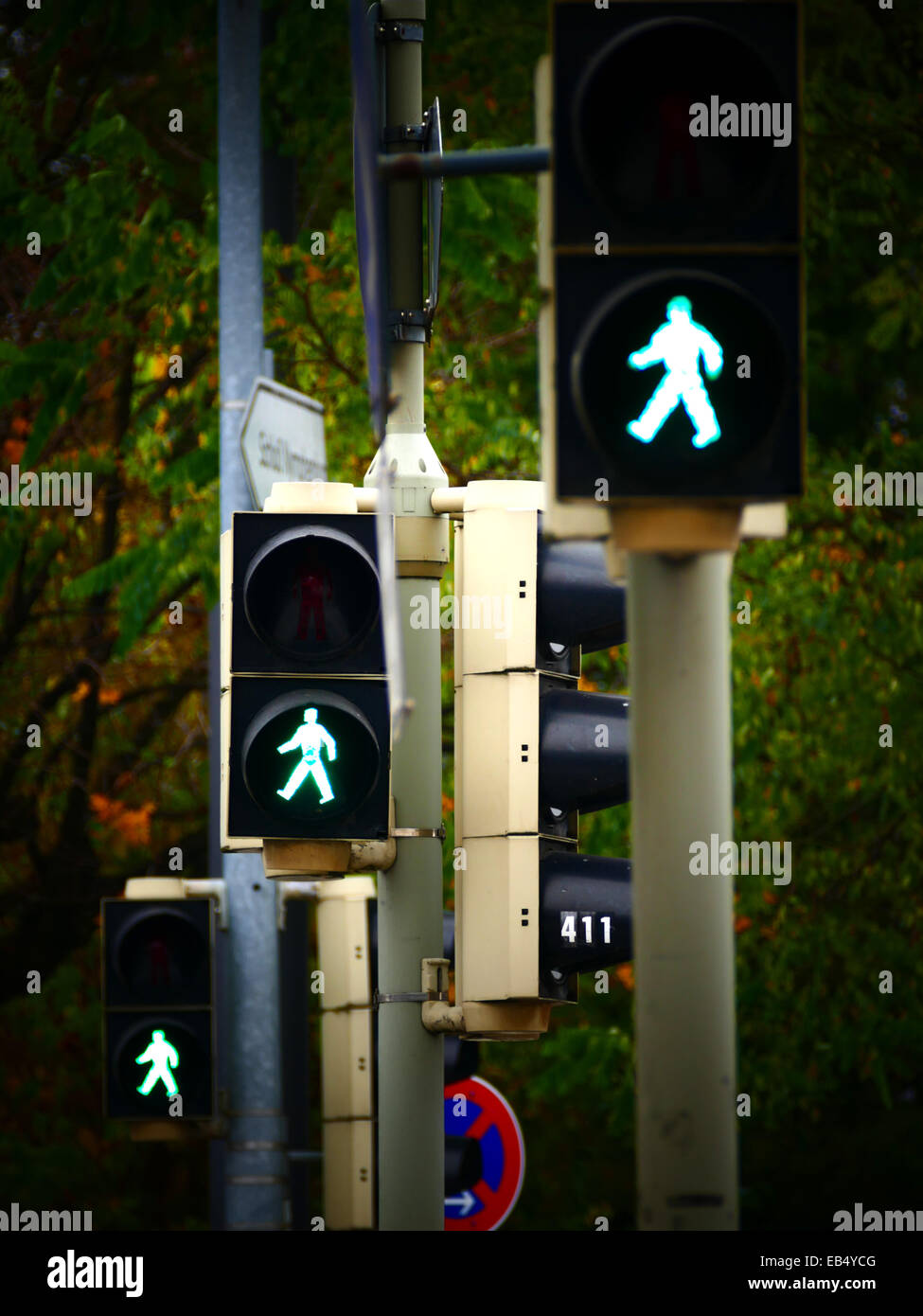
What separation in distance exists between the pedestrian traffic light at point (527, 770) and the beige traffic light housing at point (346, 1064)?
5.76 m

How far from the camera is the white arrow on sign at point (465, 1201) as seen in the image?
36.0 feet

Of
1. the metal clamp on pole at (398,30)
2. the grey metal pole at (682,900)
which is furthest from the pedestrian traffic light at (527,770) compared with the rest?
the grey metal pole at (682,900)

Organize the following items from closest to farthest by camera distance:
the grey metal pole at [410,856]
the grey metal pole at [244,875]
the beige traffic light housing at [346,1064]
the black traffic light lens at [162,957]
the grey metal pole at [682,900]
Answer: the grey metal pole at [682,900], the grey metal pole at [410,856], the grey metal pole at [244,875], the black traffic light lens at [162,957], the beige traffic light housing at [346,1064]

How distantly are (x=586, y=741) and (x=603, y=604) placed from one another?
17.2 inches

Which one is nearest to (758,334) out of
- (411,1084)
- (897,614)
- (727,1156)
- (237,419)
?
(727,1156)

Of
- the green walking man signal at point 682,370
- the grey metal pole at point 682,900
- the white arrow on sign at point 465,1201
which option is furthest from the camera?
the white arrow on sign at point 465,1201

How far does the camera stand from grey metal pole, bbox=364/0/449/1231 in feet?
23.3

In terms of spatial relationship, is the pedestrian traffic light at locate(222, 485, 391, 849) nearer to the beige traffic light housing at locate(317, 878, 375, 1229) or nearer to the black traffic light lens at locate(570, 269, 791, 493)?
the black traffic light lens at locate(570, 269, 791, 493)

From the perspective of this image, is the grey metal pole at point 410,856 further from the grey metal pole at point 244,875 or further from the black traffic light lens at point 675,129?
the black traffic light lens at point 675,129

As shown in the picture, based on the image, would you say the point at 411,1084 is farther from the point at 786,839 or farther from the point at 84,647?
the point at 84,647

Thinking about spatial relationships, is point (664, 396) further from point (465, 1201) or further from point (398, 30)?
point (465, 1201)

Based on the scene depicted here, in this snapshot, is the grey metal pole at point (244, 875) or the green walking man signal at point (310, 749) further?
the grey metal pole at point (244, 875)

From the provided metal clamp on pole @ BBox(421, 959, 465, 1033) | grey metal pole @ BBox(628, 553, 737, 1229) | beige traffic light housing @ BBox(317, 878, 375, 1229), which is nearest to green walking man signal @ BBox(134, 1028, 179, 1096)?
beige traffic light housing @ BBox(317, 878, 375, 1229)

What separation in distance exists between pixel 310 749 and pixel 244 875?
3.91 metres
